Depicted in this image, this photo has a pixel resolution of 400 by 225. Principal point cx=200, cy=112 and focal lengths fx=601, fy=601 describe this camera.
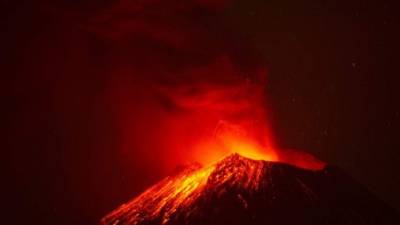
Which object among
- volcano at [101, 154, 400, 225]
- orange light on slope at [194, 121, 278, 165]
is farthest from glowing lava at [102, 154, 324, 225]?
orange light on slope at [194, 121, 278, 165]

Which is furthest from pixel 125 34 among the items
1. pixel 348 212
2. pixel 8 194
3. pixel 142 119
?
pixel 348 212

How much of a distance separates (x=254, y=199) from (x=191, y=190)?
1.46m

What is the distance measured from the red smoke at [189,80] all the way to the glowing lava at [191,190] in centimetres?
163

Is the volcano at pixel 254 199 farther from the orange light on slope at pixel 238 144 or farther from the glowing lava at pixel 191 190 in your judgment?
the orange light on slope at pixel 238 144

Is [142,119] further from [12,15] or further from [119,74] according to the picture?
[12,15]

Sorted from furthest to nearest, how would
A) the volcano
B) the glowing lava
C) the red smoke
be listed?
the red smoke, the glowing lava, the volcano

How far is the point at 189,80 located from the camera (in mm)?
14625

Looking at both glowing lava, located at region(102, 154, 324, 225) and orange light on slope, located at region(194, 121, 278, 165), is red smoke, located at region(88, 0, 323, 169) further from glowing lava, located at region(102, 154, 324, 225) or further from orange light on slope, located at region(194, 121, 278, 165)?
glowing lava, located at region(102, 154, 324, 225)

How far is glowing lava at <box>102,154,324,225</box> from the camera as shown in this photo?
12.5 metres

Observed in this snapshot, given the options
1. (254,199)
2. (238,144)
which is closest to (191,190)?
(254,199)

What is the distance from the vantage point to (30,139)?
55.8ft

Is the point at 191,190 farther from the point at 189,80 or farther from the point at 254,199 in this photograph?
the point at 189,80

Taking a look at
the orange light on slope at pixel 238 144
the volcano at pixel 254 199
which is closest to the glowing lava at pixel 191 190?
the volcano at pixel 254 199

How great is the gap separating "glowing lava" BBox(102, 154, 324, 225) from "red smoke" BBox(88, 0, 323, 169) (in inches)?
64.2
